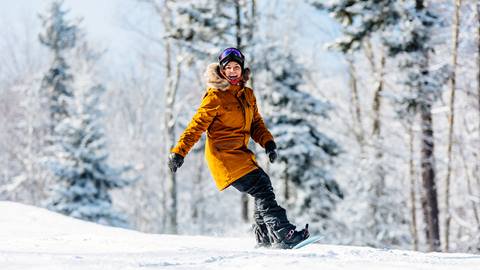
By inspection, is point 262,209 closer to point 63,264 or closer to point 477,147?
point 63,264

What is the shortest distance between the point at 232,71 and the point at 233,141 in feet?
2.04

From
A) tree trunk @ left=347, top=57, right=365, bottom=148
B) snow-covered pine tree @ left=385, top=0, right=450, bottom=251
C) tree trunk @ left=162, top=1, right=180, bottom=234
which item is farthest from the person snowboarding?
tree trunk @ left=347, top=57, right=365, bottom=148

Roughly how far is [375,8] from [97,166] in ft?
32.3

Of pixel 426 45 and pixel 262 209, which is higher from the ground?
pixel 426 45

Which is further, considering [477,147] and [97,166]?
[97,166]

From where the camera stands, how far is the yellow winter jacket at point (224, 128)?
441 cm

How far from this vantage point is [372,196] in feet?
50.5

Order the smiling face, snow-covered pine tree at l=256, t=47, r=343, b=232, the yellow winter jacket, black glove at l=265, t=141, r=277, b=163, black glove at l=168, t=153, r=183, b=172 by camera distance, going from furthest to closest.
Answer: snow-covered pine tree at l=256, t=47, r=343, b=232, black glove at l=265, t=141, r=277, b=163, the smiling face, the yellow winter jacket, black glove at l=168, t=153, r=183, b=172

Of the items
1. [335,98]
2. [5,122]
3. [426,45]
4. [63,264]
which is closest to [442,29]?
[426,45]

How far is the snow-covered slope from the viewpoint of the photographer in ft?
9.86

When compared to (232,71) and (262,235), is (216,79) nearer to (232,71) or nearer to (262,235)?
(232,71)

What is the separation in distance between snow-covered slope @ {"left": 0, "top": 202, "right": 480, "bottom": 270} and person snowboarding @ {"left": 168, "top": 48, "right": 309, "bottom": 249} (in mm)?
438

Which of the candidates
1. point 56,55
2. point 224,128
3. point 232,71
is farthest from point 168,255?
point 56,55

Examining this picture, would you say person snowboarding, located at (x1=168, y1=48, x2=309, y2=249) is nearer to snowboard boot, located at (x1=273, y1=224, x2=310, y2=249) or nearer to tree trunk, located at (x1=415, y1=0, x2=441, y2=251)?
snowboard boot, located at (x1=273, y1=224, x2=310, y2=249)
